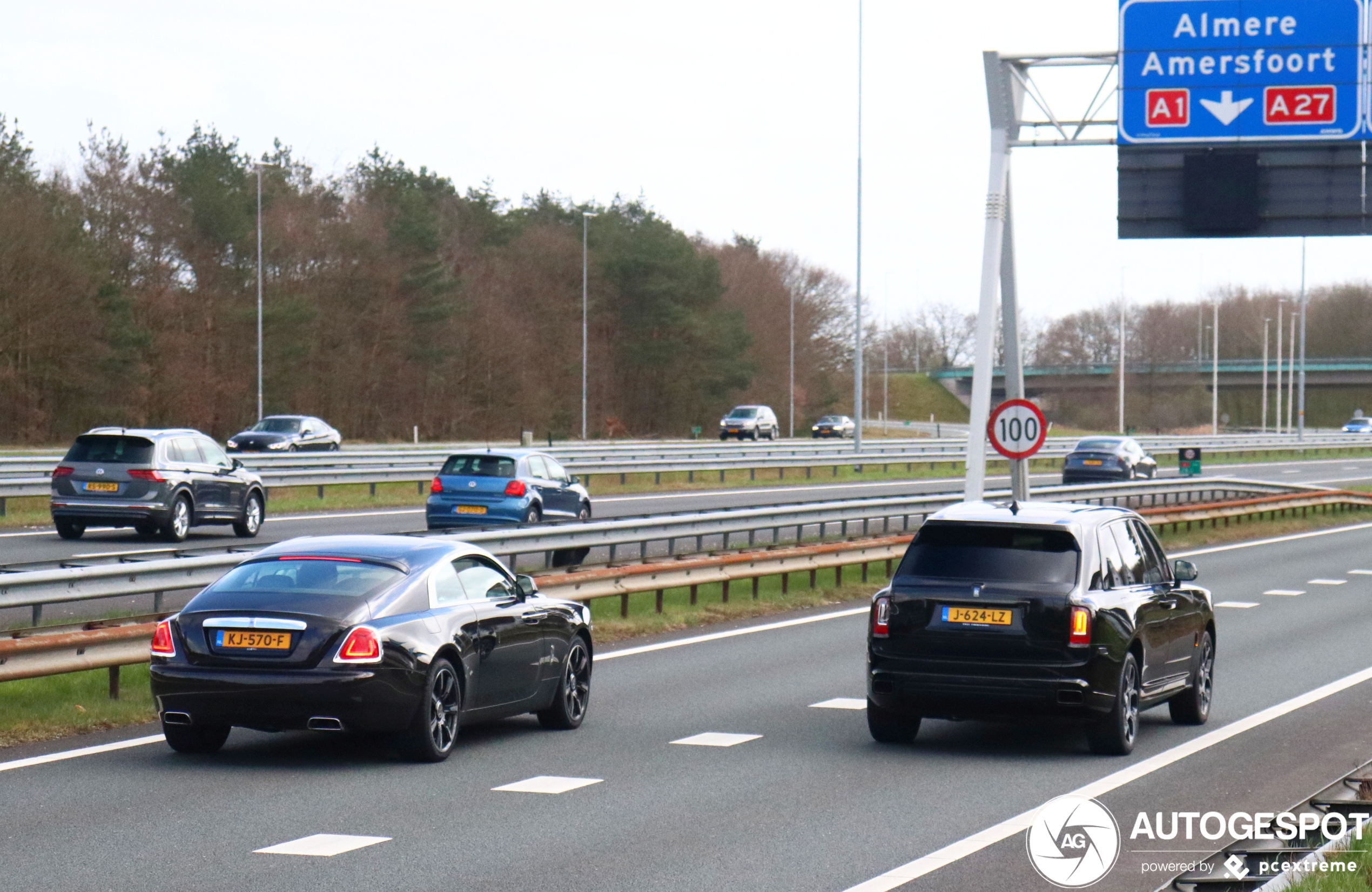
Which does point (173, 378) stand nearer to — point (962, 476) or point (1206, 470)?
point (962, 476)

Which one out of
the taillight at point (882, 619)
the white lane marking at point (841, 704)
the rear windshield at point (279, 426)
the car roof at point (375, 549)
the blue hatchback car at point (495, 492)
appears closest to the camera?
the car roof at point (375, 549)

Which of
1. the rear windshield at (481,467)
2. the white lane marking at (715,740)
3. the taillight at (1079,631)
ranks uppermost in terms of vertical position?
the rear windshield at (481,467)

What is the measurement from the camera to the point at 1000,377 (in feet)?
408

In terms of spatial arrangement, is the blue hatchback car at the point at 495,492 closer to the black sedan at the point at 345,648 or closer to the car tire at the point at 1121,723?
the black sedan at the point at 345,648

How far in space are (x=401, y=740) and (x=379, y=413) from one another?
67.7 metres

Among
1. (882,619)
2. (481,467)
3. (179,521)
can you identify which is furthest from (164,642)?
(481,467)

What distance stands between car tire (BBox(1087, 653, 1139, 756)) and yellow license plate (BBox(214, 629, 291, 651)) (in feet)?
15.4

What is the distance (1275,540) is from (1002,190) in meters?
12.7

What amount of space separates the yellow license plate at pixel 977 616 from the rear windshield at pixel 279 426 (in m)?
44.9

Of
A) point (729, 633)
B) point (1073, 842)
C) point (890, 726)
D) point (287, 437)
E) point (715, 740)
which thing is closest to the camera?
point (1073, 842)

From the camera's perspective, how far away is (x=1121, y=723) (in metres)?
10.8

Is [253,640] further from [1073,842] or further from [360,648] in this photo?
[1073,842]

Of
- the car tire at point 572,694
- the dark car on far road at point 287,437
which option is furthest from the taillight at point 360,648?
the dark car on far road at point 287,437

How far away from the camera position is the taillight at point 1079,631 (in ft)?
34.6
